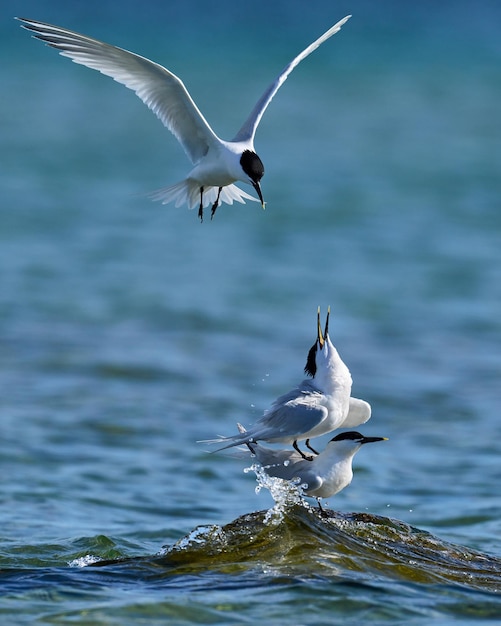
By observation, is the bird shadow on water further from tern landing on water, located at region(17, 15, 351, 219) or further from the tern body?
tern landing on water, located at region(17, 15, 351, 219)

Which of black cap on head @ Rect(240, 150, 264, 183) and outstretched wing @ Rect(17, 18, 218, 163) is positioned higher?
outstretched wing @ Rect(17, 18, 218, 163)

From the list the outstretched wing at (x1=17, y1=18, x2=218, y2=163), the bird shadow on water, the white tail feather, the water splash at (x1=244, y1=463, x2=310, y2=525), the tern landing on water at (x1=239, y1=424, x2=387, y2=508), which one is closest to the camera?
the bird shadow on water

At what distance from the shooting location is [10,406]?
38.2 feet

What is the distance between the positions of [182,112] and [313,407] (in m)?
2.52

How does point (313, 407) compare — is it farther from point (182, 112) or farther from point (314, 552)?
point (182, 112)

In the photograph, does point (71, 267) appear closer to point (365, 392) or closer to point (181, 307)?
point (181, 307)

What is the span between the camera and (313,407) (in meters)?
6.70

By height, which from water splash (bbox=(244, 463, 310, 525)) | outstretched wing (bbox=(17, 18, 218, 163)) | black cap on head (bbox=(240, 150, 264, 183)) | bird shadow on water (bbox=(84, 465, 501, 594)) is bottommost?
bird shadow on water (bbox=(84, 465, 501, 594))

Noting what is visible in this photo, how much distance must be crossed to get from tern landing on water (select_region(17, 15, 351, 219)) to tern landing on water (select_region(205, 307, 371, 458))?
1.08 metres

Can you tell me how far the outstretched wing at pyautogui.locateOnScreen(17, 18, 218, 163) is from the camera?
7.31 meters

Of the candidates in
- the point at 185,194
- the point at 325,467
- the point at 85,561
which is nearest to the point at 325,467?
the point at 325,467

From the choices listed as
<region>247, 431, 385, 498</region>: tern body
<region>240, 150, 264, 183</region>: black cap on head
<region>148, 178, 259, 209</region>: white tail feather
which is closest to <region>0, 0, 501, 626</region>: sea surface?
<region>247, 431, 385, 498</region>: tern body

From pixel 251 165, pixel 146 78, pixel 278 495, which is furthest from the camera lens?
pixel 146 78

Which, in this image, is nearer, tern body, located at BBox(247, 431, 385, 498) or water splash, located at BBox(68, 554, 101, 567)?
tern body, located at BBox(247, 431, 385, 498)
